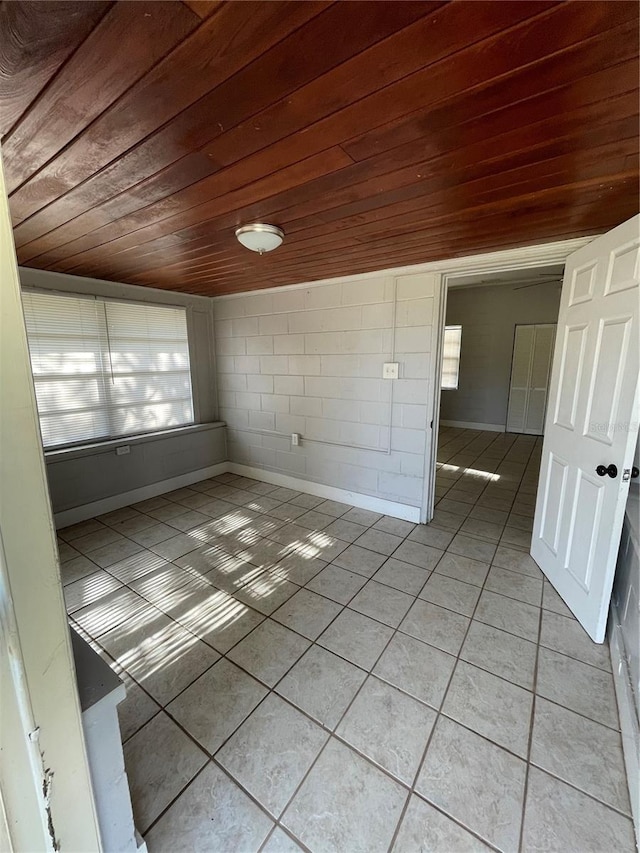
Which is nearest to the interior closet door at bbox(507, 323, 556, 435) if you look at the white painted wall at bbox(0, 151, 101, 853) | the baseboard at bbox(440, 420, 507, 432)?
the baseboard at bbox(440, 420, 507, 432)

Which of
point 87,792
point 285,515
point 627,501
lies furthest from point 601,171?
point 285,515

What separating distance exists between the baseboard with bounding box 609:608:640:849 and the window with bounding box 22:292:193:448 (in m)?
4.18

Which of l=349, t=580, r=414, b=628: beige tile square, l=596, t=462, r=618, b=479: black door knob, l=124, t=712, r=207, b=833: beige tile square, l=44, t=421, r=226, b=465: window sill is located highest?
l=596, t=462, r=618, b=479: black door knob

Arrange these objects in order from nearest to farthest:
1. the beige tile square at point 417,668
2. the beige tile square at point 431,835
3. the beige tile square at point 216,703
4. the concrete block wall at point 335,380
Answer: the beige tile square at point 431,835, the beige tile square at point 216,703, the beige tile square at point 417,668, the concrete block wall at point 335,380

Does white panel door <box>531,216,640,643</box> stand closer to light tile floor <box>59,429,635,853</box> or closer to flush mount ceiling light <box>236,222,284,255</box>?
light tile floor <box>59,429,635,853</box>

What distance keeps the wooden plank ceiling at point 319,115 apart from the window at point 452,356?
4896mm

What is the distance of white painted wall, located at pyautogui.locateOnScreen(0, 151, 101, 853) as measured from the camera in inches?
26.0

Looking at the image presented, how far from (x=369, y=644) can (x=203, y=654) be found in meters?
0.89

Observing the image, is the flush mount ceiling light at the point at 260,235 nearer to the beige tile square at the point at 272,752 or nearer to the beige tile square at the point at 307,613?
the beige tile square at the point at 307,613

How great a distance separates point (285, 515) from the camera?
136 inches

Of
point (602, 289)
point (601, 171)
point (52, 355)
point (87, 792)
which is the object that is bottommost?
point (87, 792)

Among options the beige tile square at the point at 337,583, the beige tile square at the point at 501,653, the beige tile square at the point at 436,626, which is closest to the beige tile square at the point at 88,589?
the beige tile square at the point at 337,583

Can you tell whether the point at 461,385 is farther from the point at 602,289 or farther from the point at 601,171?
the point at 601,171

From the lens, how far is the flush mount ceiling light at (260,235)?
1.95m
